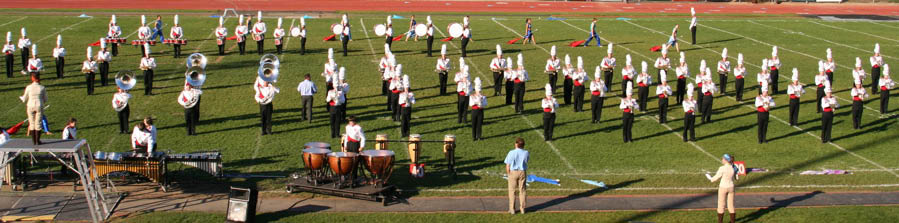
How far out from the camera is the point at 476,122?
1883cm

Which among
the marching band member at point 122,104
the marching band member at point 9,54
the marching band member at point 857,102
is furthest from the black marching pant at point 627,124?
the marching band member at point 9,54

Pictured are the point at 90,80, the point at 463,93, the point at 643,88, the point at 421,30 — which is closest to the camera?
the point at 463,93

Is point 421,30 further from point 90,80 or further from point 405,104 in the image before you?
point 405,104

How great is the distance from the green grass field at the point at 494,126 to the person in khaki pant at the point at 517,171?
1.37 meters

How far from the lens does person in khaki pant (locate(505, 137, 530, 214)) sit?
13383mm

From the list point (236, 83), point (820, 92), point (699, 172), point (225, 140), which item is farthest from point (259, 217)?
point (820, 92)

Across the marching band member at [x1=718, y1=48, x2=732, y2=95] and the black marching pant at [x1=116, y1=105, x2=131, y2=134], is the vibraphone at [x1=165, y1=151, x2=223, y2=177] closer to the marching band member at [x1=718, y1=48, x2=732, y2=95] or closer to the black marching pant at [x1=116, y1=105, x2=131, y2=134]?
the black marching pant at [x1=116, y1=105, x2=131, y2=134]

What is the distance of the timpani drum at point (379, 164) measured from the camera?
1419 cm

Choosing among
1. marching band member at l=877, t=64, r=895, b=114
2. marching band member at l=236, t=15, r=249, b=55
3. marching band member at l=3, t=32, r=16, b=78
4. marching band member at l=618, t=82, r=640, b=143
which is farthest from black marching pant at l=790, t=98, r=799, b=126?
marching band member at l=3, t=32, r=16, b=78

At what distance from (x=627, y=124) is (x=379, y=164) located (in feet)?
21.2

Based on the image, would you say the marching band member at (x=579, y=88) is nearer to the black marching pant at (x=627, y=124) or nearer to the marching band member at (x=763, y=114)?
the black marching pant at (x=627, y=124)

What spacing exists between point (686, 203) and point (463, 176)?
146 inches

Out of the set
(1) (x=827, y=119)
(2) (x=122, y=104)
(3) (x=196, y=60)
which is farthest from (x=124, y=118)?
(1) (x=827, y=119)

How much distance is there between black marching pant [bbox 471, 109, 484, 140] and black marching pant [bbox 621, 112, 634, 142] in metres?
2.82
